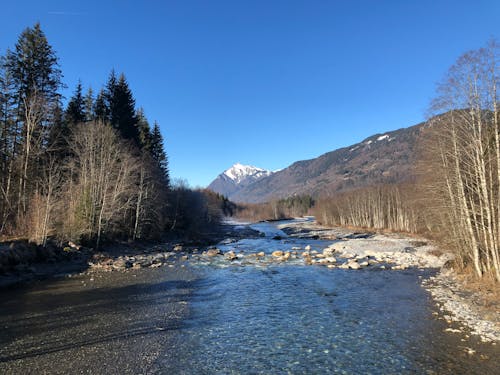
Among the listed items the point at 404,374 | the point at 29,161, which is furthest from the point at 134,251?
the point at 404,374

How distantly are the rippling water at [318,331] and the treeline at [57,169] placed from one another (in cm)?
1773

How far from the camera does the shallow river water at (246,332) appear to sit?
32.6 ft

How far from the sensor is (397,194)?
7406 centimetres

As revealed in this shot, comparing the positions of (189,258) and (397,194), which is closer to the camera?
(189,258)

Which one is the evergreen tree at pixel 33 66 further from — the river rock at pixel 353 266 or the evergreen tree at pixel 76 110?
the river rock at pixel 353 266

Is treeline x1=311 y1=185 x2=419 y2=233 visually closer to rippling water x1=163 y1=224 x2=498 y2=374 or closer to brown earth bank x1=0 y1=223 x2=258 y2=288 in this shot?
rippling water x1=163 y1=224 x2=498 y2=374

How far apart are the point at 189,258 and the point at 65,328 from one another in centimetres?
2152

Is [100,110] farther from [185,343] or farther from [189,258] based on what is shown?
[185,343]

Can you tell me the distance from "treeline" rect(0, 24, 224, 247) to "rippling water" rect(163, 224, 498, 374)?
17.7 meters

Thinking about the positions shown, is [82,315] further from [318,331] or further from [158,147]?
[158,147]

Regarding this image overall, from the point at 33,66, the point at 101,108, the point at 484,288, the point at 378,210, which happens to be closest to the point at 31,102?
the point at 33,66

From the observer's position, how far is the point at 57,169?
34.9 meters

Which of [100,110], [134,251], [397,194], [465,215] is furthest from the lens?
[397,194]

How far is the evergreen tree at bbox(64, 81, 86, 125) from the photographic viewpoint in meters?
41.5
